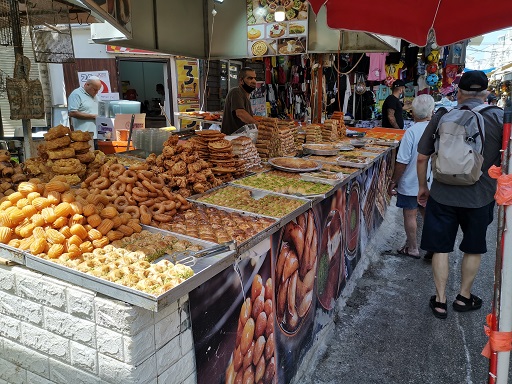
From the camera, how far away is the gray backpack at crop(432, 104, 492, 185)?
3580 mm

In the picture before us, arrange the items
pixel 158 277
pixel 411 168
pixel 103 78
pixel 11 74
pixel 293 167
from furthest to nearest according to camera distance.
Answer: pixel 103 78, pixel 11 74, pixel 411 168, pixel 293 167, pixel 158 277

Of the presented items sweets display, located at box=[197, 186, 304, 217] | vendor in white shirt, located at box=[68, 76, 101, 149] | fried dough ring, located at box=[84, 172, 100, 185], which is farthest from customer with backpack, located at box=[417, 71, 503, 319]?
vendor in white shirt, located at box=[68, 76, 101, 149]

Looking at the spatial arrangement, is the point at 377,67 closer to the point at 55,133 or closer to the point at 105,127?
the point at 105,127

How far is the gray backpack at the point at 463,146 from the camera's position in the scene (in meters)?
3.58

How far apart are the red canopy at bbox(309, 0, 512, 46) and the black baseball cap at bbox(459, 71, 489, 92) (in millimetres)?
1013

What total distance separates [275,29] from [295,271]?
552cm

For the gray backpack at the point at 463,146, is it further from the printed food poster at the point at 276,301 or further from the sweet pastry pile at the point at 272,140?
the sweet pastry pile at the point at 272,140

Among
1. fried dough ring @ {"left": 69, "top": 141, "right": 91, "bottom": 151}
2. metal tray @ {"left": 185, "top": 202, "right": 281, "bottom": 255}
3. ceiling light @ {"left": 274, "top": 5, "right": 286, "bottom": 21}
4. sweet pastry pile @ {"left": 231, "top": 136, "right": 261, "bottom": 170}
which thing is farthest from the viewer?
ceiling light @ {"left": 274, "top": 5, "right": 286, "bottom": 21}

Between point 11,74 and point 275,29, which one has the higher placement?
point 275,29

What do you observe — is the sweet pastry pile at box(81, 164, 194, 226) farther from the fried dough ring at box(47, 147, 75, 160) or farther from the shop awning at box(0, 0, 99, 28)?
the shop awning at box(0, 0, 99, 28)

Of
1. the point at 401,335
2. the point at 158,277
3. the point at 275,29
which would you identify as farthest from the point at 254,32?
the point at 158,277

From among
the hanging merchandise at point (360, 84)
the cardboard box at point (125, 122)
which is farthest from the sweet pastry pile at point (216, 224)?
the hanging merchandise at point (360, 84)

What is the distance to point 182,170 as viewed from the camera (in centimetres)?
338

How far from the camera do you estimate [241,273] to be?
94.1 inches
